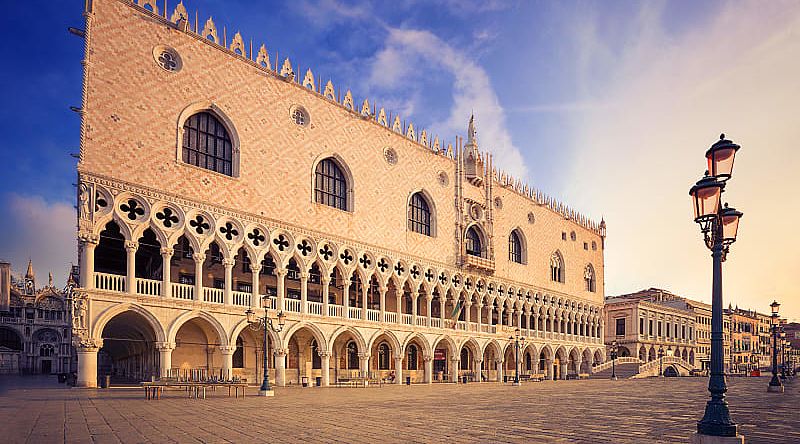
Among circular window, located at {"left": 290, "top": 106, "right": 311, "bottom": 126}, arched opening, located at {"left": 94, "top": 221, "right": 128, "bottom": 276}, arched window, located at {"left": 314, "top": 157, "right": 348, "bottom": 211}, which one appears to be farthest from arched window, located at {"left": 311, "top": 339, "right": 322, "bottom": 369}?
circular window, located at {"left": 290, "top": 106, "right": 311, "bottom": 126}

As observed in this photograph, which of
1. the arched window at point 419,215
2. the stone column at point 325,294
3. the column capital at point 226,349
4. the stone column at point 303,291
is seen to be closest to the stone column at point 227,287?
the column capital at point 226,349

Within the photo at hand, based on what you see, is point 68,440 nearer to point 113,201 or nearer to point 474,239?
point 113,201

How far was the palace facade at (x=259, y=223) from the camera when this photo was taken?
2145 centimetres

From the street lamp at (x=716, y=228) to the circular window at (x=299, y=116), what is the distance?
22563 mm

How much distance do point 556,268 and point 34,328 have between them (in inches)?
2231

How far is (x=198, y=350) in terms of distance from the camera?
86.5 feet

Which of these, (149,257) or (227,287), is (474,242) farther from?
(149,257)

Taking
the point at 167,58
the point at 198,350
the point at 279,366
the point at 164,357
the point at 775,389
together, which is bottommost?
the point at 775,389

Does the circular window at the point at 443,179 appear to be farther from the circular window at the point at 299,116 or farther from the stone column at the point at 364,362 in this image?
the stone column at the point at 364,362

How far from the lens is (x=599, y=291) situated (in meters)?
55.5

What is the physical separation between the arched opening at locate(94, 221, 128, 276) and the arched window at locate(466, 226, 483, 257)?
21.1 m

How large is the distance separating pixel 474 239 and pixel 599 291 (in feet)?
68.1

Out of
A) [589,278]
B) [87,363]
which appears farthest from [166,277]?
[589,278]

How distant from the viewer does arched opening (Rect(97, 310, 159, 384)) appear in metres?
23.2
